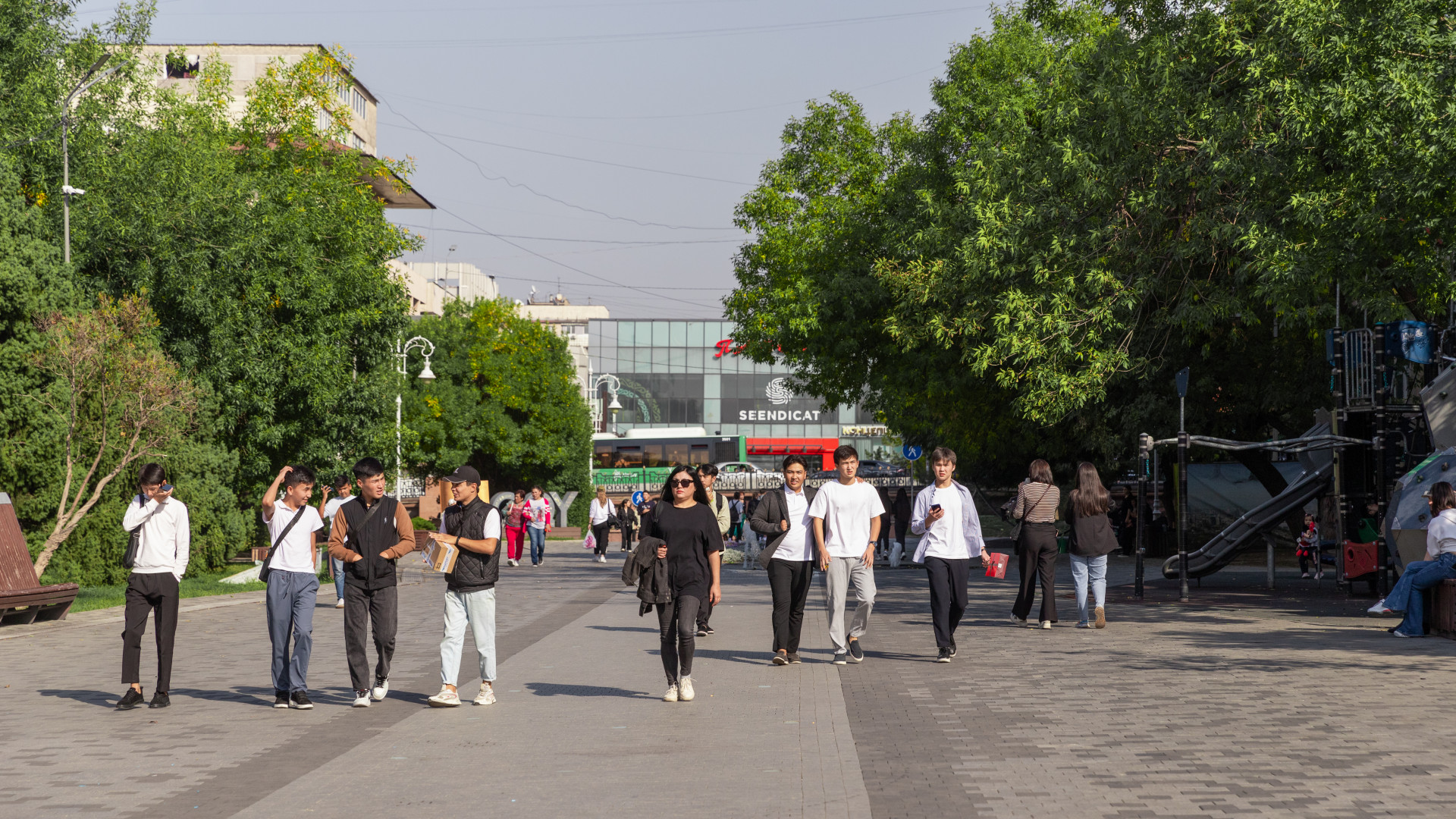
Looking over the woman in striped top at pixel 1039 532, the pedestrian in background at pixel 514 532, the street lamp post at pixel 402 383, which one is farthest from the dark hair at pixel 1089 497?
the street lamp post at pixel 402 383

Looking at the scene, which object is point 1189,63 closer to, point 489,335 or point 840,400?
point 840,400

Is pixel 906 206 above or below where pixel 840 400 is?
above

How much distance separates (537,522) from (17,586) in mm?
15849

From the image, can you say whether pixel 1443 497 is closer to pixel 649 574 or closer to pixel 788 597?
pixel 788 597

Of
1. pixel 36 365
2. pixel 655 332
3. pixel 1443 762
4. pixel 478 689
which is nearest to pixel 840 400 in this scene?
pixel 36 365

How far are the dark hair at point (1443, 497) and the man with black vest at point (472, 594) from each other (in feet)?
31.0

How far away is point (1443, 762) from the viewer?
6887 mm

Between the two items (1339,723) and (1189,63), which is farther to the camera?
(1189,63)

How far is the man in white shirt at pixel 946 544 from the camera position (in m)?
11.5

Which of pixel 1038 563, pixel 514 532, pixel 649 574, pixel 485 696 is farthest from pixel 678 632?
pixel 514 532

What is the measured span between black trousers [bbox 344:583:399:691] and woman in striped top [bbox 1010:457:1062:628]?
717 cm

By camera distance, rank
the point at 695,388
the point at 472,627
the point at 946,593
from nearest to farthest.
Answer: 1. the point at 472,627
2. the point at 946,593
3. the point at 695,388

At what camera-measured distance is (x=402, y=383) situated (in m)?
47.8

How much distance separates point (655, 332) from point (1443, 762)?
89.6 metres
